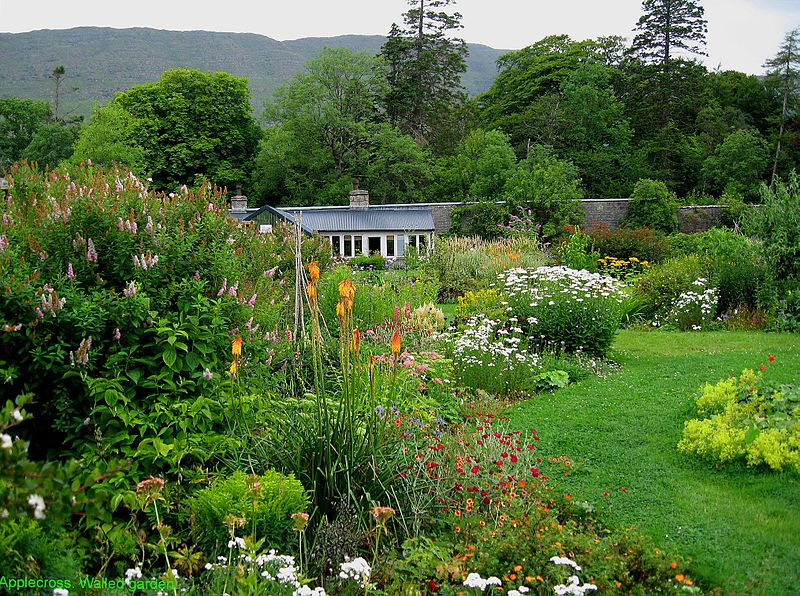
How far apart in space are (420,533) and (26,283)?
2560mm

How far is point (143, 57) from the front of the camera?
5600 inches

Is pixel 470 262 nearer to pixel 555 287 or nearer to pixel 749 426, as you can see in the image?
pixel 555 287

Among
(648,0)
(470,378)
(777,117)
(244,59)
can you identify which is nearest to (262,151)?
(648,0)

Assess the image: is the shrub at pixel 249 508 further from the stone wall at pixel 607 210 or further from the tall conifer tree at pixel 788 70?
the tall conifer tree at pixel 788 70

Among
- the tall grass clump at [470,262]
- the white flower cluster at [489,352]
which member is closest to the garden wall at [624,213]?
the tall grass clump at [470,262]

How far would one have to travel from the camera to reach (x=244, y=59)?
501 ft

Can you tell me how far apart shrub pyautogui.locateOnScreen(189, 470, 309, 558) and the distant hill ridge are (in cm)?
12683

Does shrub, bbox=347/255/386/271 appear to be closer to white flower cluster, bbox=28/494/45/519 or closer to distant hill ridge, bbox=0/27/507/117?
white flower cluster, bbox=28/494/45/519

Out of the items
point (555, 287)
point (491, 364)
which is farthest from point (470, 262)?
point (491, 364)

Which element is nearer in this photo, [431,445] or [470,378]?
[431,445]

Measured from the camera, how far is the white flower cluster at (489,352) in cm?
743

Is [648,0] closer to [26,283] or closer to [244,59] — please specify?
[26,283]

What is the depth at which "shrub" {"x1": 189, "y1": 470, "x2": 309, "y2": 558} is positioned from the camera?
3.44m

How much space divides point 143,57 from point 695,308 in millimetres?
152003
